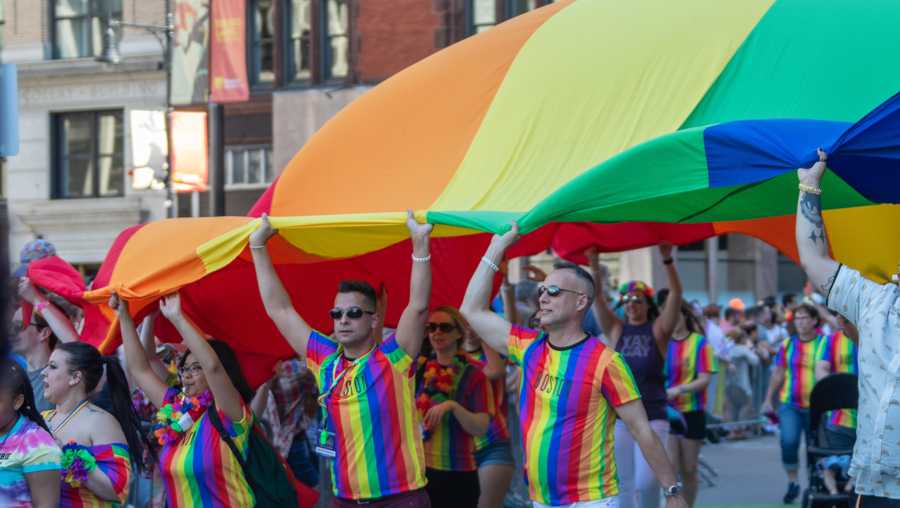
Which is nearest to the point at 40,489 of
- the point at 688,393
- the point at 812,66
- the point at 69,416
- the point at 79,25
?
the point at 69,416

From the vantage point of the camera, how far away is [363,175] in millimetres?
7371

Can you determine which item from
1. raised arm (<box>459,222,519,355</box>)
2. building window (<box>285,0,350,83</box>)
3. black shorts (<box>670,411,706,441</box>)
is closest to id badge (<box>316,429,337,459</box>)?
raised arm (<box>459,222,519,355</box>)

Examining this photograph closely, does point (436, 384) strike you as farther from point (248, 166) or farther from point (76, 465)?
point (248, 166)

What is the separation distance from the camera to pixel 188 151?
80.1 feet

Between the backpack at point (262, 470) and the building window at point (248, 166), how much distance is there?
73.3 ft

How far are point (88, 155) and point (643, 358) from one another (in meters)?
21.7

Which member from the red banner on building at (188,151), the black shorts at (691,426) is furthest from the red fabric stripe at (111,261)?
the red banner on building at (188,151)

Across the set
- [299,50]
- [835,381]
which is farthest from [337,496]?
[299,50]

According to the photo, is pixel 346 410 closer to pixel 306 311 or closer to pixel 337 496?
pixel 337 496

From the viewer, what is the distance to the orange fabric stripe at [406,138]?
7168 mm

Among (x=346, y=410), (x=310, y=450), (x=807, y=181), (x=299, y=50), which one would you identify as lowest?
(x=310, y=450)

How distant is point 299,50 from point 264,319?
21.4m

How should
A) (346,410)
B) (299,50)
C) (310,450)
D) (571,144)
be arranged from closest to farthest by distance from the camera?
(346,410) → (571,144) → (310,450) → (299,50)

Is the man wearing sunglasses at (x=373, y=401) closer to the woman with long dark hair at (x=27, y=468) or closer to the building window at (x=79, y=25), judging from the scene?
the woman with long dark hair at (x=27, y=468)
